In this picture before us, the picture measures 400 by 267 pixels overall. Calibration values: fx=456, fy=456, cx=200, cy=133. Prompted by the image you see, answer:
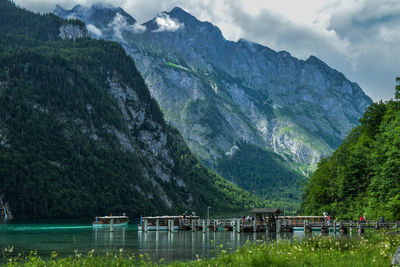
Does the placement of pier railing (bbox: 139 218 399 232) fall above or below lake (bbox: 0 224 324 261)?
above

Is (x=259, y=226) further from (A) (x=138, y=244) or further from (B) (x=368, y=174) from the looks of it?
(A) (x=138, y=244)

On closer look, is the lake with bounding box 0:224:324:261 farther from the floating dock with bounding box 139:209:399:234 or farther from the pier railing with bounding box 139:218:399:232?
the floating dock with bounding box 139:209:399:234

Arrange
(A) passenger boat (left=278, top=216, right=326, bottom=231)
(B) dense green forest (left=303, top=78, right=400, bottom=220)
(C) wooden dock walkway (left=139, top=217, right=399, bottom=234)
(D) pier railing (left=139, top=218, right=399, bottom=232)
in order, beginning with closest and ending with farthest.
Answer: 1. (B) dense green forest (left=303, top=78, right=400, bottom=220)
2. (C) wooden dock walkway (left=139, top=217, right=399, bottom=234)
3. (D) pier railing (left=139, top=218, right=399, bottom=232)
4. (A) passenger boat (left=278, top=216, right=326, bottom=231)

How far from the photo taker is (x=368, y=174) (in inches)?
3910

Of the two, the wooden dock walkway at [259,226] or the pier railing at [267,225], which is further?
the pier railing at [267,225]

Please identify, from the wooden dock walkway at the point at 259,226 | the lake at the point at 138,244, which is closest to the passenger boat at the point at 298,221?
the wooden dock walkway at the point at 259,226

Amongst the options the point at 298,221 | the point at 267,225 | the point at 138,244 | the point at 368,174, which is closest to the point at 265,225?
the point at 267,225

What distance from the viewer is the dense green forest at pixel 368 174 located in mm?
74312

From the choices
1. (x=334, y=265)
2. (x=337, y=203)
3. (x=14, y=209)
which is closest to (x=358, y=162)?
(x=337, y=203)

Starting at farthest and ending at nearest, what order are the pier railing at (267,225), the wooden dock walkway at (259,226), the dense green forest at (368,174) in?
the pier railing at (267,225), the wooden dock walkway at (259,226), the dense green forest at (368,174)

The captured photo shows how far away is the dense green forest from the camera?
244 ft

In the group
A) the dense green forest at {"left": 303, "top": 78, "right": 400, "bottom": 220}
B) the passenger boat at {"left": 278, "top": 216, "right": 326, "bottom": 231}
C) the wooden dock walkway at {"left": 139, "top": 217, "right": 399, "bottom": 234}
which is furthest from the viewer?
the passenger boat at {"left": 278, "top": 216, "right": 326, "bottom": 231}

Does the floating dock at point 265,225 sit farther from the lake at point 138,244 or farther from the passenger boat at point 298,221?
the lake at point 138,244

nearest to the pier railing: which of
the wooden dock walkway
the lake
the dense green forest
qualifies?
the wooden dock walkway
